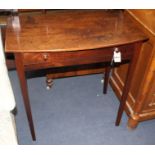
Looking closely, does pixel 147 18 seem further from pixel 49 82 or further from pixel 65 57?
pixel 49 82

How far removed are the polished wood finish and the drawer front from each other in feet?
0.54

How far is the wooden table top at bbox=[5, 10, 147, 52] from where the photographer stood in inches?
39.0

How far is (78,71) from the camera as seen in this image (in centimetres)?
181

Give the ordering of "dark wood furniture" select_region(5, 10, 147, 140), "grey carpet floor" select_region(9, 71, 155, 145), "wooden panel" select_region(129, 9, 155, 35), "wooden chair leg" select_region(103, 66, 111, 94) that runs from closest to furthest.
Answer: "dark wood furniture" select_region(5, 10, 147, 140)
"wooden panel" select_region(129, 9, 155, 35)
"grey carpet floor" select_region(9, 71, 155, 145)
"wooden chair leg" select_region(103, 66, 111, 94)

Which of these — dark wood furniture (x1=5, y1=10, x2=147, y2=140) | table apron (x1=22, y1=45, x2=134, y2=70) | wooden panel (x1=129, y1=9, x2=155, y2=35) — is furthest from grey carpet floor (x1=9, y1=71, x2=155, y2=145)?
wooden panel (x1=129, y1=9, x2=155, y2=35)

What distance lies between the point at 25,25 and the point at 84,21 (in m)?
0.34

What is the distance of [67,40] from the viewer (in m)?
1.04

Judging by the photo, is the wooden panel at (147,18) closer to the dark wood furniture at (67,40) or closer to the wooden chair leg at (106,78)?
the dark wood furniture at (67,40)

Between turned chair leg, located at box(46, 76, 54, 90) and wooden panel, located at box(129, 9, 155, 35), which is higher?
wooden panel, located at box(129, 9, 155, 35)

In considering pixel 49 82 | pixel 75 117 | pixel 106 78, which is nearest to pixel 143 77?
pixel 106 78

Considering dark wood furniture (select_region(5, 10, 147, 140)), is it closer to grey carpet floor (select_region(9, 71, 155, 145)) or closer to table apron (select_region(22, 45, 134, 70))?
table apron (select_region(22, 45, 134, 70))

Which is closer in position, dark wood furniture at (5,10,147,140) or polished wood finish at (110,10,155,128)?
dark wood furniture at (5,10,147,140)
